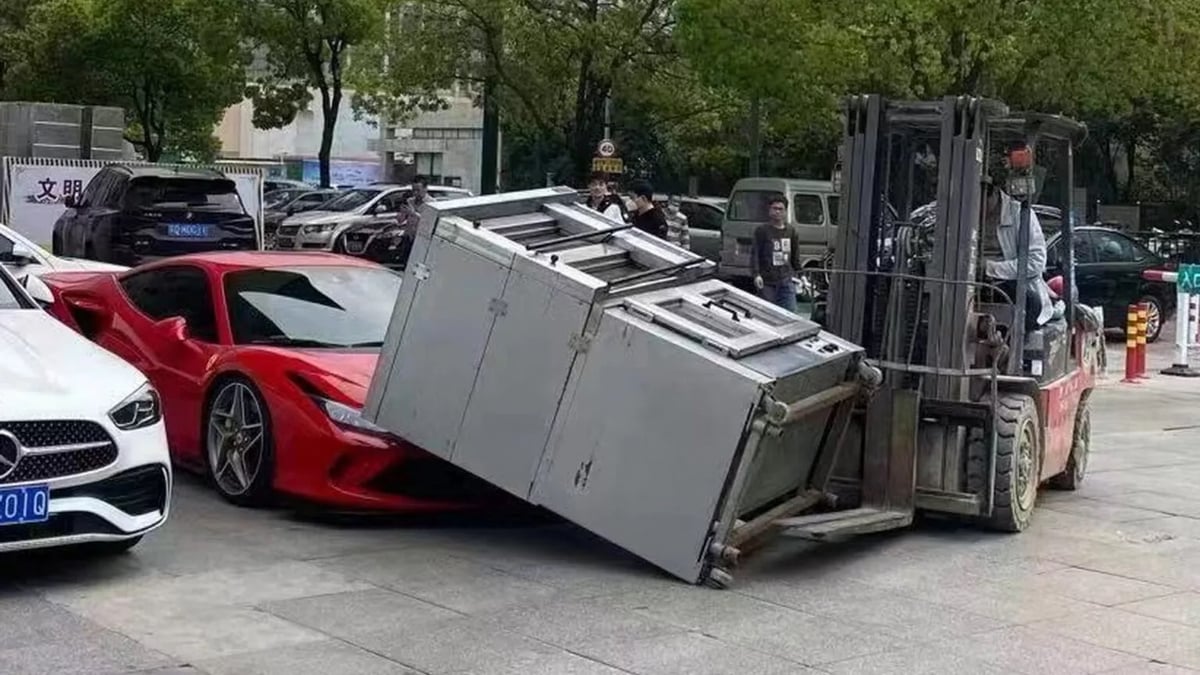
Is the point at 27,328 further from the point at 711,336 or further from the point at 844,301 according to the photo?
the point at 844,301

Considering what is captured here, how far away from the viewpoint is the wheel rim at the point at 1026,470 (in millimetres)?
8297

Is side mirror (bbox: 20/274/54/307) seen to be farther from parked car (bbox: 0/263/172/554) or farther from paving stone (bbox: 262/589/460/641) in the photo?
paving stone (bbox: 262/589/460/641)

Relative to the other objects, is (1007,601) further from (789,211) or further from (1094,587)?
(789,211)

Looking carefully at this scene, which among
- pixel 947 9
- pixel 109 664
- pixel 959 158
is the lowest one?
pixel 109 664

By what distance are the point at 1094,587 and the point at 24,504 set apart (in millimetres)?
4750

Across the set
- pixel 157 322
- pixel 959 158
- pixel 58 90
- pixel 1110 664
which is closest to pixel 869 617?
pixel 1110 664

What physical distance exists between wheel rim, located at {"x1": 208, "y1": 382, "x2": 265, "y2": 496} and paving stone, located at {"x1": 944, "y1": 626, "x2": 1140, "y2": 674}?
3776 millimetres

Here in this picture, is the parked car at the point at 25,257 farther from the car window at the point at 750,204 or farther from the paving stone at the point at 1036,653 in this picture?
the car window at the point at 750,204

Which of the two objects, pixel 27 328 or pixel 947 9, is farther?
pixel 947 9

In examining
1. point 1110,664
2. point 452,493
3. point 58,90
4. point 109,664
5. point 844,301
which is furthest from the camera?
point 58,90

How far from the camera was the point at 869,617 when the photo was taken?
264 inches

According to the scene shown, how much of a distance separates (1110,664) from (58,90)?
1350 inches

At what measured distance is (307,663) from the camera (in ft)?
18.8

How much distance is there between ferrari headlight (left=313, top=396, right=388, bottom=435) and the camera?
7.89m
